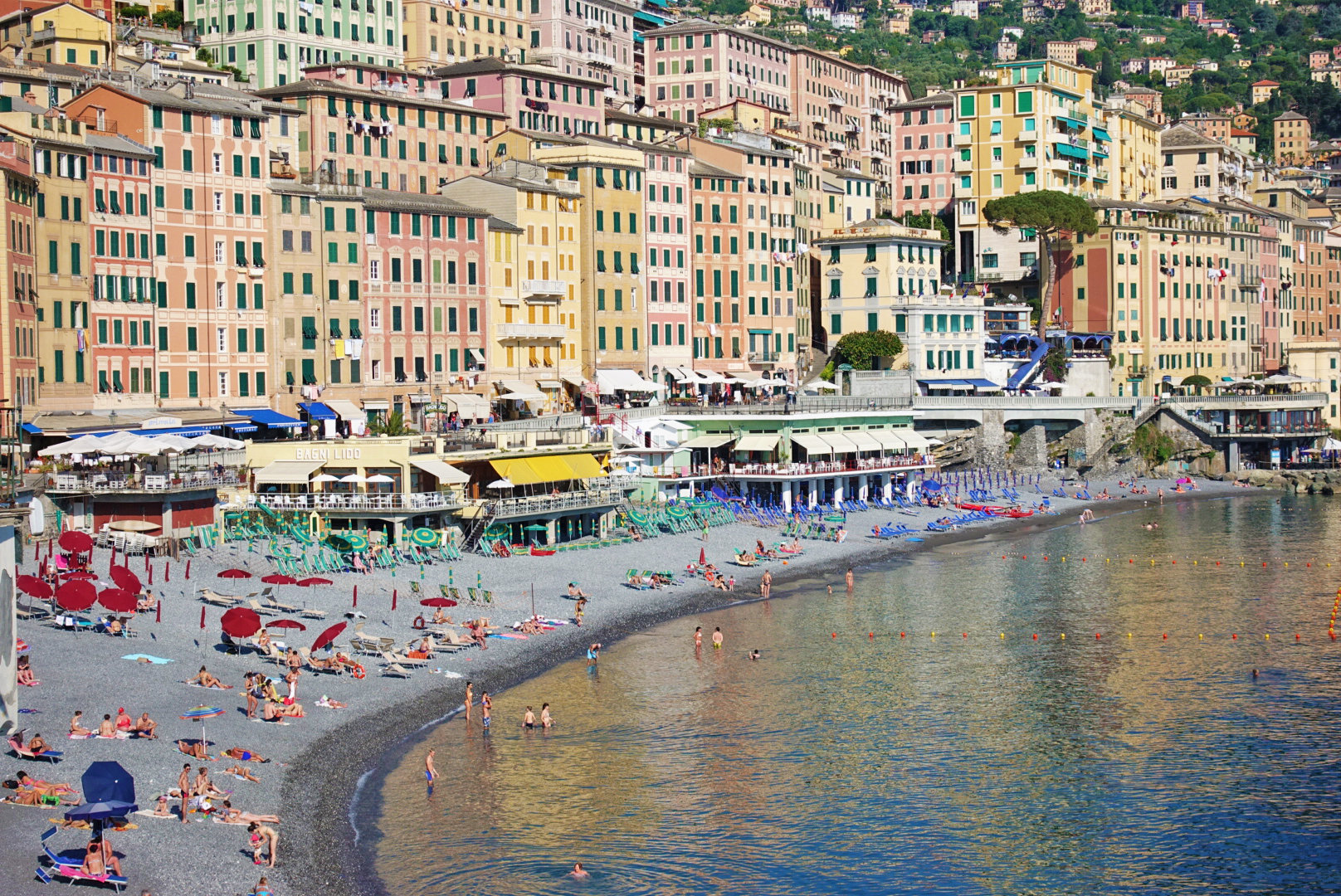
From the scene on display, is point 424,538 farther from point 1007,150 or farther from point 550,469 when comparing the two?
point 1007,150

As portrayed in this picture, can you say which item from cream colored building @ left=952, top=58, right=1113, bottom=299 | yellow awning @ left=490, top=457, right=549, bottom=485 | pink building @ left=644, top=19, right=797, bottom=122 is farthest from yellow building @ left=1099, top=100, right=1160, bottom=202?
yellow awning @ left=490, top=457, right=549, bottom=485

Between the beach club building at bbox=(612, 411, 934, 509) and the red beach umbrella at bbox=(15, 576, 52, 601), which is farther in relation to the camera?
the beach club building at bbox=(612, 411, 934, 509)

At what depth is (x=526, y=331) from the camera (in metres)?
100

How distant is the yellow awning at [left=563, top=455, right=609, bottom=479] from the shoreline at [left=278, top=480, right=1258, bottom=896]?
33.3 ft

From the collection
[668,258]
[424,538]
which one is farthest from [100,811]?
[668,258]

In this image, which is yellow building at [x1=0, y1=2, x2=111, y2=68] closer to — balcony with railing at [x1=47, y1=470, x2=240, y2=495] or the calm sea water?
balcony with railing at [x1=47, y1=470, x2=240, y2=495]

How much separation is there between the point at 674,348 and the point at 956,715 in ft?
199

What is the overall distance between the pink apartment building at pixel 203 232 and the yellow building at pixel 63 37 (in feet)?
72.6

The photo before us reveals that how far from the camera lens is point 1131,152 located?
524 feet

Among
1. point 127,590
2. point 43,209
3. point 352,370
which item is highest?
point 43,209

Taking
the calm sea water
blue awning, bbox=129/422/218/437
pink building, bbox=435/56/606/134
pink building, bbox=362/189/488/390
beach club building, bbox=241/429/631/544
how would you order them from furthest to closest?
pink building, bbox=435/56/606/134
pink building, bbox=362/189/488/390
blue awning, bbox=129/422/218/437
beach club building, bbox=241/429/631/544
the calm sea water

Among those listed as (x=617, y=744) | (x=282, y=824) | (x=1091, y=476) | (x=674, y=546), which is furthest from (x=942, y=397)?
(x=282, y=824)

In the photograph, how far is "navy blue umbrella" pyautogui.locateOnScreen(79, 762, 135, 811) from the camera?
35.9 m

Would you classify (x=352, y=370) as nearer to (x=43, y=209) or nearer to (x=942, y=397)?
(x=43, y=209)
